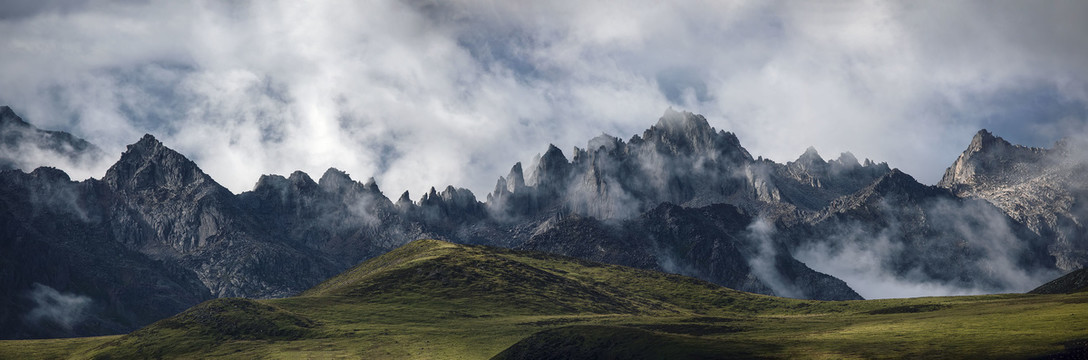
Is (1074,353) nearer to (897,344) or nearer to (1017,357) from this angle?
(1017,357)

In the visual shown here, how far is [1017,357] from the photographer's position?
14700 cm

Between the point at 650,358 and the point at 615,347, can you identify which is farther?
the point at 615,347

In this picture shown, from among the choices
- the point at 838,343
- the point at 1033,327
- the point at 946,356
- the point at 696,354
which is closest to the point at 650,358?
the point at 696,354

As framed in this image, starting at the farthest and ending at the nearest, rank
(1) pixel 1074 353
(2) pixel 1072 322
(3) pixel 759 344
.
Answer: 1. (3) pixel 759 344
2. (2) pixel 1072 322
3. (1) pixel 1074 353

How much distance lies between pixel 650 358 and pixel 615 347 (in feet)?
50.9

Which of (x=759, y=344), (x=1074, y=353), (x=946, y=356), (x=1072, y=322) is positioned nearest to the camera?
(x=1074, y=353)

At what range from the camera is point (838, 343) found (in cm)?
18950

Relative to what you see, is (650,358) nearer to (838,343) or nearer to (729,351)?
(729,351)

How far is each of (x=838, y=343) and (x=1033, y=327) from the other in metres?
40.5

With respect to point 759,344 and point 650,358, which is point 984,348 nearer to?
point 759,344

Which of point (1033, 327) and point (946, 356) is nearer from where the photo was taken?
point (946, 356)

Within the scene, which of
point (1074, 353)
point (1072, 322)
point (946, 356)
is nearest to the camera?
point (1074, 353)

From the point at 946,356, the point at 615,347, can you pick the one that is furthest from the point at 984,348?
the point at 615,347

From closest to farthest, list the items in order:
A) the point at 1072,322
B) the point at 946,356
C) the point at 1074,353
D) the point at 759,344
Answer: the point at 1074,353 < the point at 946,356 < the point at 1072,322 < the point at 759,344
